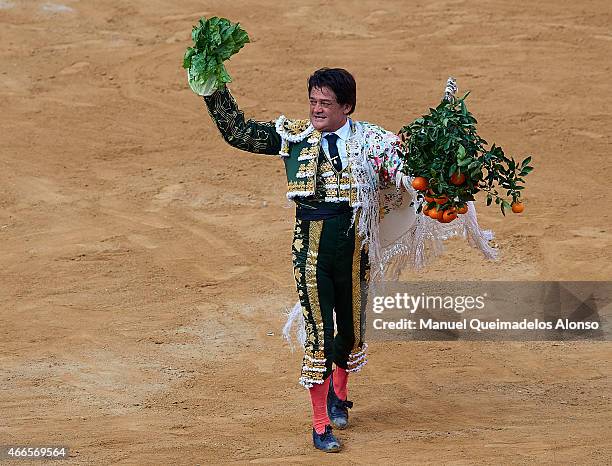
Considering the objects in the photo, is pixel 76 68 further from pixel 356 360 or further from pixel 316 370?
pixel 316 370

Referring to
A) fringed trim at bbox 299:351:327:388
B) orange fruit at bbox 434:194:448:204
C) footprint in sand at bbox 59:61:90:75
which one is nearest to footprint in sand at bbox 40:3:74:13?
footprint in sand at bbox 59:61:90:75

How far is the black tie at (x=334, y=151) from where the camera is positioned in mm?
7215

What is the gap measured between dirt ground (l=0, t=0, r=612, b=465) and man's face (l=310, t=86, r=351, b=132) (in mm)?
1854

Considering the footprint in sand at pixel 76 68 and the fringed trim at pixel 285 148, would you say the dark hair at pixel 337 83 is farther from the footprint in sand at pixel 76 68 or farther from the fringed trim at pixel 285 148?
the footprint in sand at pixel 76 68

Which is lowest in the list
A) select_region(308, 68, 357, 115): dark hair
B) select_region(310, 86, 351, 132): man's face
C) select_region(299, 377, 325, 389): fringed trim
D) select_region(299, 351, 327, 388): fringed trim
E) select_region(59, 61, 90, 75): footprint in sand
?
select_region(299, 377, 325, 389): fringed trim

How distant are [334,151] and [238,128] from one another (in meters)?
0.54

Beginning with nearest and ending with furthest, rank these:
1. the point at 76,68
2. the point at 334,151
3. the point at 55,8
Result: the point at 334,151 → the point at 76,68 → the point at 55,8

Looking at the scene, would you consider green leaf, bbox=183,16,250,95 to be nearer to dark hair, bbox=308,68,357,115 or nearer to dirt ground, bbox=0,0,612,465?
dark hair, bbox=308,68,357,115

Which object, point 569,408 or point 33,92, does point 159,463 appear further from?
point 33,92

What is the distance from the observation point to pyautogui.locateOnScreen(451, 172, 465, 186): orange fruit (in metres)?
6.84

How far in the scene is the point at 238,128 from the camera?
283 inches

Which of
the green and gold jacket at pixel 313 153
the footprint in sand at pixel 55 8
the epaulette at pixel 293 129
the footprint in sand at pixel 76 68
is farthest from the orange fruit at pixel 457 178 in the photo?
the footprint in sand at pixel 55 8

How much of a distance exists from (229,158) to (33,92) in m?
2.53

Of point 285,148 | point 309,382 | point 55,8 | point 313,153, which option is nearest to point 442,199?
point 313,153
